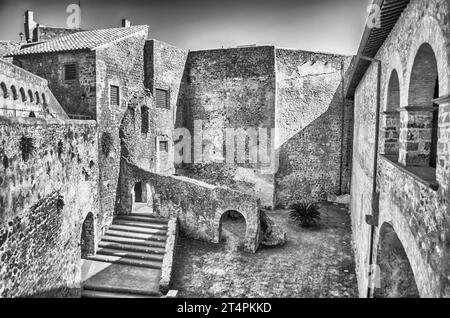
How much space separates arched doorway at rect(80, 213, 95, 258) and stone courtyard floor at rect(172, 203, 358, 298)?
3.19 m

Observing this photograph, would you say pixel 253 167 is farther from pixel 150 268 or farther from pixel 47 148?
pixel 47 148

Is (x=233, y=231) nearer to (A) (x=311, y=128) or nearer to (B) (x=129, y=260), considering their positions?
(B) (x=129, y=260)

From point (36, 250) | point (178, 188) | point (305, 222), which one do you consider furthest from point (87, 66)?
point (305, 222)

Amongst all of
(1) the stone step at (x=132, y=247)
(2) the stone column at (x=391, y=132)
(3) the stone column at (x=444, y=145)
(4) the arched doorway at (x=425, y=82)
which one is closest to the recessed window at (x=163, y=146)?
(1) the stone step at (x=132, y=247)

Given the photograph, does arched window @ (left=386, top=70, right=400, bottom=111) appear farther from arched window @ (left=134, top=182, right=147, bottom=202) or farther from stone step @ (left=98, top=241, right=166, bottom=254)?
arched window @ (left=134, top=182, right=147, bottom=202)

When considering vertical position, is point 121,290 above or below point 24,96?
below

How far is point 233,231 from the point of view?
46.4ft

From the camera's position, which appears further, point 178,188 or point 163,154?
point 163,154

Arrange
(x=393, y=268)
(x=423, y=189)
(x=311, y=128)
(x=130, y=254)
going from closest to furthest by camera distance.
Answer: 1. (x=423, y=189)
2. (x=393, y=268)
3. (x=130, y=254)
4. (x=311, y=128)

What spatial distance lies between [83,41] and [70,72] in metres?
1.57

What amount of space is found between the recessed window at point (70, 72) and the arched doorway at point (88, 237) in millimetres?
5592

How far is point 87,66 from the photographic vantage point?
1289 cm

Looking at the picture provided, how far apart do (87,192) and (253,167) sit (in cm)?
889

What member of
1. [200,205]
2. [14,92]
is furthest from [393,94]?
[14,92]
